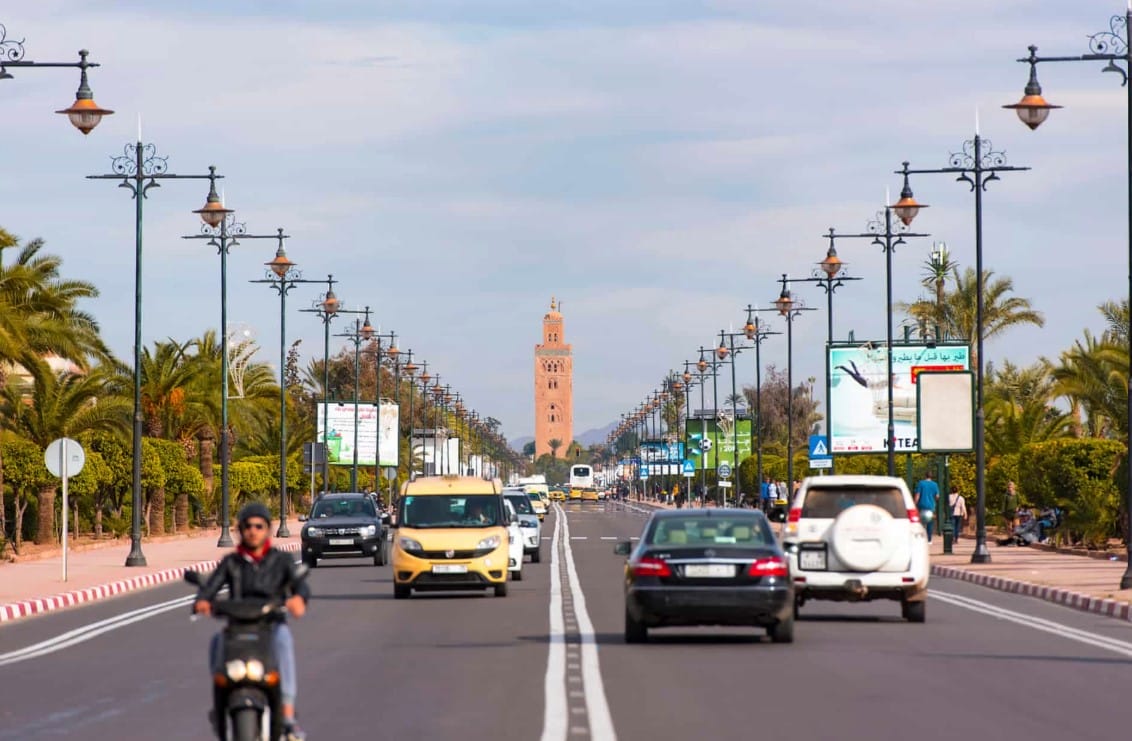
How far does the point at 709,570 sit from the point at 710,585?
0.49 feet

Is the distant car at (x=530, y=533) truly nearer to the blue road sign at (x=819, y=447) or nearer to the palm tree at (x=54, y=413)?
the palm tree at (x=54, y=413)

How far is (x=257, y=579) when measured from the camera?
449 inches

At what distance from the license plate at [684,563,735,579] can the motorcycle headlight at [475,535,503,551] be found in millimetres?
10283

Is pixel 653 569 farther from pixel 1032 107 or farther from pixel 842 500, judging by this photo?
pixel 1032 107

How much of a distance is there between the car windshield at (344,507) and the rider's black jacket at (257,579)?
3494 cm

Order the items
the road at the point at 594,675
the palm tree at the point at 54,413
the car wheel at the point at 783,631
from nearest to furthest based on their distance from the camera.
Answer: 1. the road at the point at 594,675
2. the car wheel at the point at 783,631
3. the palm tree at the point at 54,413

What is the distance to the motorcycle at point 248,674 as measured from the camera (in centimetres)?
1093

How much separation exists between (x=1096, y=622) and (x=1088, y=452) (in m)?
21.9

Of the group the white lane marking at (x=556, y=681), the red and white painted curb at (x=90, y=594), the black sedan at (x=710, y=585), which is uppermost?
the black sedan at (x=710, y=585)

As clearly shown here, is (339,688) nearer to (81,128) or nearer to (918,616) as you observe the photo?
(918,616)

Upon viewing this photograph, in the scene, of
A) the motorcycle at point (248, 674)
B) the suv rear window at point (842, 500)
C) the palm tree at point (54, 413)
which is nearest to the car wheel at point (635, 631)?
the suv rear window at point (842, 500)

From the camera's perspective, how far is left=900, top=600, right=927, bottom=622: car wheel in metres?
25.2

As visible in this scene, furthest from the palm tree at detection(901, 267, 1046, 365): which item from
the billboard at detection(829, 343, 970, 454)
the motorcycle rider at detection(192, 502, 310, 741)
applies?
the motorcycle rider at detection(192, 502, 310, 741)

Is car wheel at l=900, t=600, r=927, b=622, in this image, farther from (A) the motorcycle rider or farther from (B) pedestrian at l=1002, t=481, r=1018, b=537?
(B) pedestrian at l=1002, t=481, r=1018, b=537
